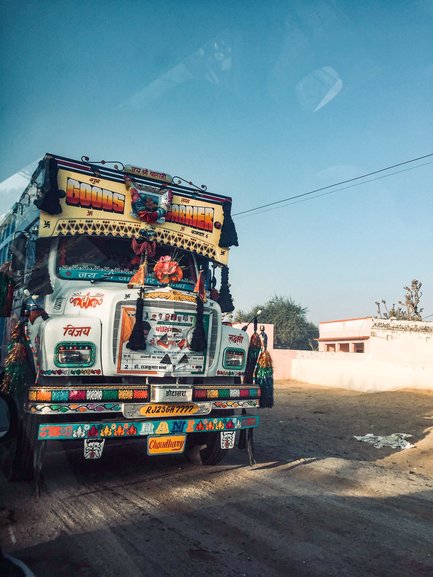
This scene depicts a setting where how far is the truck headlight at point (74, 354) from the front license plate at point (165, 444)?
1.13 m

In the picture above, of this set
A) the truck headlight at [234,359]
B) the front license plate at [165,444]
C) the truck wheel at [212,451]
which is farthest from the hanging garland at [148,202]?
the truck wheel at [212,451]

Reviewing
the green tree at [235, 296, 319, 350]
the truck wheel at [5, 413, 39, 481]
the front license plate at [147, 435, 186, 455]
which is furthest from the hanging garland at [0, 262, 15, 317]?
the green tree at [235, 296, 319, 350]

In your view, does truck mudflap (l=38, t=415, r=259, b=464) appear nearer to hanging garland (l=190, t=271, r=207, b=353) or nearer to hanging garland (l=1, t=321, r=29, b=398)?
hanging garland (l=1, t=321, r=29, b=398)

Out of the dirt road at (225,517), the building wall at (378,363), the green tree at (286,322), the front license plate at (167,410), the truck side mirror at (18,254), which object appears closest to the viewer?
the dirt road at (225,517)

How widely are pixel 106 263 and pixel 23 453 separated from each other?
2.57 m

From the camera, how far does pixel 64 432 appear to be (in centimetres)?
491

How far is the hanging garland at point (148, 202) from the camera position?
676 centimetres

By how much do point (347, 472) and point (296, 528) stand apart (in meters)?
2.89

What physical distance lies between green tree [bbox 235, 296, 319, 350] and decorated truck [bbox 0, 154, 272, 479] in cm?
5139

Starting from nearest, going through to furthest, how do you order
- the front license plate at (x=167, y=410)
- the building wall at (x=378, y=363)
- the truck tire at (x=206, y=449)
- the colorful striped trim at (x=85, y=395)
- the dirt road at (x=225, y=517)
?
the dirt road at (x=225, y=517)
the colorful striped trim at (x=85, y=395)
the front license plate at (x=167, y=410)
the truck tire at (x=206, y=449)
the building wall at (x=378, y=363)

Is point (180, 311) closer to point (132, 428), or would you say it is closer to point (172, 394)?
point (172, 394)

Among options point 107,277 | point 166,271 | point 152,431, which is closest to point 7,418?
point 152,431

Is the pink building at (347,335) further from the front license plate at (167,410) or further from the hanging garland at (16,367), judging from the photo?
the hanging garland at (16,367)

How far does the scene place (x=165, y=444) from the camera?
549cm
